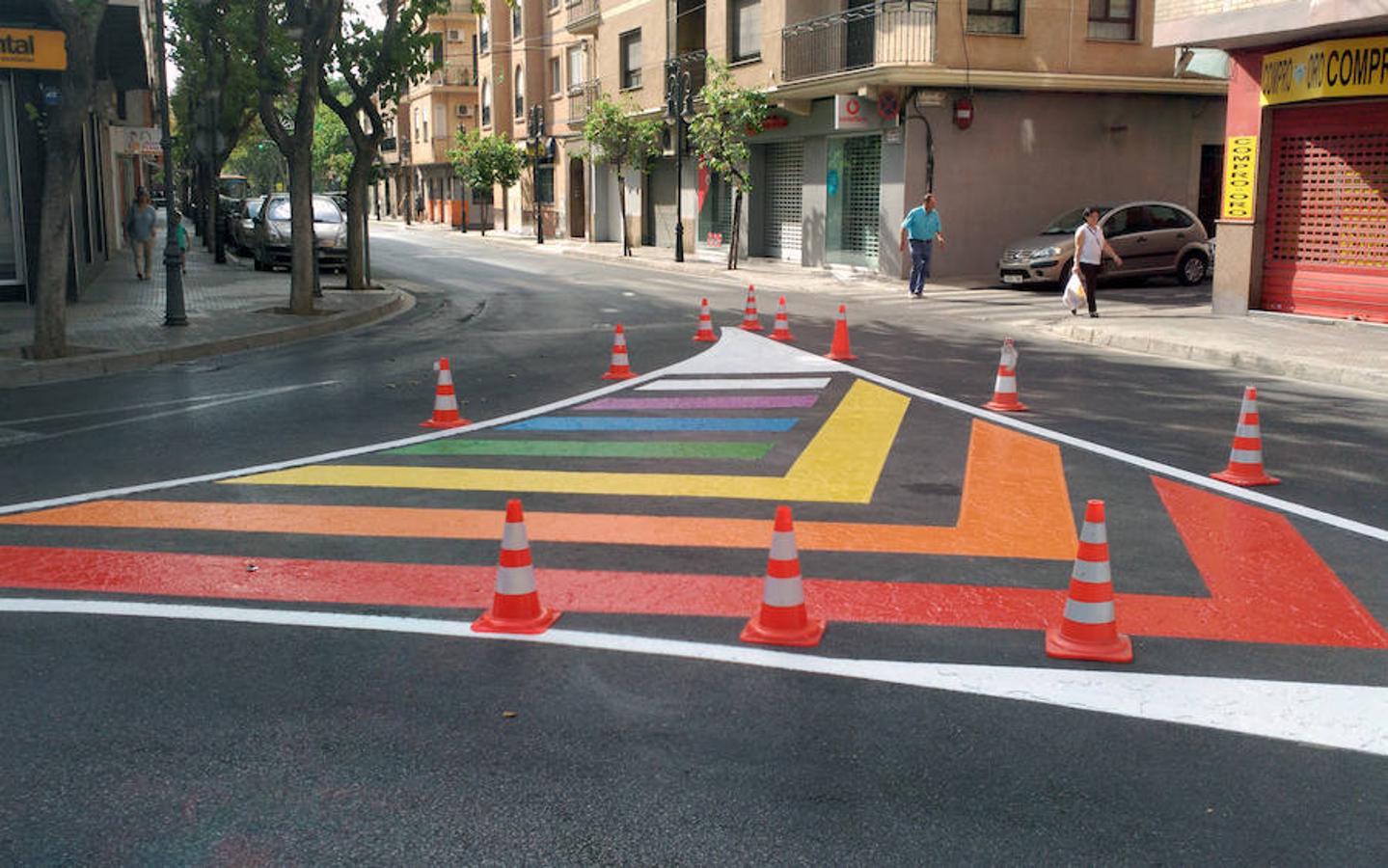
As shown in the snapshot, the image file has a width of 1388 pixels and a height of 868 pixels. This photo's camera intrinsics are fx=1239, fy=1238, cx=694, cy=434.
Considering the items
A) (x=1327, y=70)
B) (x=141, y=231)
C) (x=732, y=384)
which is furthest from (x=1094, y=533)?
(x=141, y=231)

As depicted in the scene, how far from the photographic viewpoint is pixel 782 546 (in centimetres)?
510

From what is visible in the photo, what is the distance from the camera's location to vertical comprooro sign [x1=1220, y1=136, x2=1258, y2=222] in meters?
18.5

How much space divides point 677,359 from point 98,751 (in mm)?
10644

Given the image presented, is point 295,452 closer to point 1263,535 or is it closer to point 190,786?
point 190,786

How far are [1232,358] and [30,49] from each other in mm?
17776

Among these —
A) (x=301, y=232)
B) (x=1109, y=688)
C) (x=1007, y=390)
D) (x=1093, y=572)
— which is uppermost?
(x=301, y=232)

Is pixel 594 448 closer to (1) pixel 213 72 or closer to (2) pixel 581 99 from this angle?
(1) pixel 213 72

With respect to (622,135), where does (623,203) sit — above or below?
below

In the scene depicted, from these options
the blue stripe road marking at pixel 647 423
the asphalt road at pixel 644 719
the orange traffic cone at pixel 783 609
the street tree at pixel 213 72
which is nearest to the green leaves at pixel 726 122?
the street tree at pixel 213 72

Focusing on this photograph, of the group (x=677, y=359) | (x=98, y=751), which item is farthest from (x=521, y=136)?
(x=98, y=751)

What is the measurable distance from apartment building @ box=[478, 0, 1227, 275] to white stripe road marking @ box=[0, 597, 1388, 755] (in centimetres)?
2240

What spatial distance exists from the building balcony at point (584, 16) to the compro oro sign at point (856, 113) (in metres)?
19.2

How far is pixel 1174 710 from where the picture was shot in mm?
4488

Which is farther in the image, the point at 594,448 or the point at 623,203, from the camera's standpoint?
the point at 623,203
